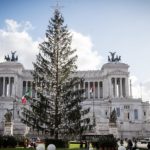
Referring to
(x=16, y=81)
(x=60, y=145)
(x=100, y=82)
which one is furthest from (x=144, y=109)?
(x=60, y=145)

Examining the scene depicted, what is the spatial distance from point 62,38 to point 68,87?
8.44 metres

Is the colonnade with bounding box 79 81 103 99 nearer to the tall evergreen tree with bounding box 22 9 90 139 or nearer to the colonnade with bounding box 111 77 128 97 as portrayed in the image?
the colonnade with bounding box 111 77 128 97

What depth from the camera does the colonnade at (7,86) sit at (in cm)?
10912

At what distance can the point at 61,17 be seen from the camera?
48469mm

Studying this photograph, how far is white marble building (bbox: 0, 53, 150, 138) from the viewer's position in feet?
316

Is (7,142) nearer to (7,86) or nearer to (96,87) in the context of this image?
(7,86)

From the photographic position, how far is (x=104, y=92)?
372ft

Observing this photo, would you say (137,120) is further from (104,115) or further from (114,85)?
Answer: (114,85)

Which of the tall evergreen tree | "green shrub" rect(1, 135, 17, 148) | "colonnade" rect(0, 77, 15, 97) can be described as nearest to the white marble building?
"colonnade" rect(0, 77, 15, 97)

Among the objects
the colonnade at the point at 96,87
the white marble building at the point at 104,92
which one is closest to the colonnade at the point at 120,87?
the white marble building at the point at 104,92

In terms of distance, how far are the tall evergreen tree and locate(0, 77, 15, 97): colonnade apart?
65.6 meters

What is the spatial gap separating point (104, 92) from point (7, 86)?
36.2 m

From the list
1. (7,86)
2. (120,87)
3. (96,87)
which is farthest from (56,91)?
(96,87)

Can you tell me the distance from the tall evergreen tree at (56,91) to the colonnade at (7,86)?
65.6 meters
